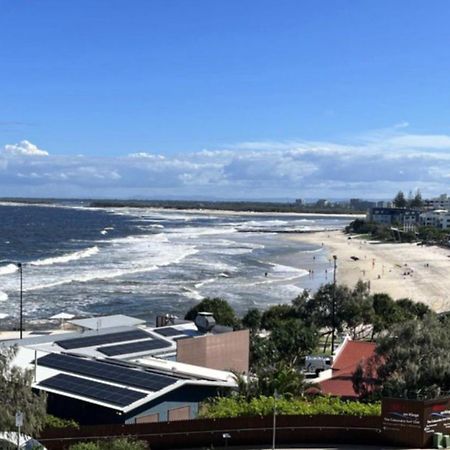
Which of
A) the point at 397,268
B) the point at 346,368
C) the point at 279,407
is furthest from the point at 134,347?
the point at 397,268

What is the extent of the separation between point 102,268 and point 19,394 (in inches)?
2520

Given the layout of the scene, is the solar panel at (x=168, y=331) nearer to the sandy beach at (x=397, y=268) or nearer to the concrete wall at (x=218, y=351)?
the concrete wall at (x=218, y=351)

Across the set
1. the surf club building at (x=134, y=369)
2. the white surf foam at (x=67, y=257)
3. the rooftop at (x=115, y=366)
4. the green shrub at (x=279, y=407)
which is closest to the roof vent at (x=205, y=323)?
the surf club building at (x=134, y=369)

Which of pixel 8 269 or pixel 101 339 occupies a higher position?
pixel 101 339

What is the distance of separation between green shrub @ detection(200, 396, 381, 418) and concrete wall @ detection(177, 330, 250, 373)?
11.9ft

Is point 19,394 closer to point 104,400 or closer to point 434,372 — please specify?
point 104,400

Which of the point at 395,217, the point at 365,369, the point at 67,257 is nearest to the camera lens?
the point at 365,369

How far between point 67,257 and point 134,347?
6721 centimetres

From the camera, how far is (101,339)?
79.6 ft

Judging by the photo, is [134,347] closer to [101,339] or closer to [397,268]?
[101,339]

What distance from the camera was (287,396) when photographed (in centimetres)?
1964

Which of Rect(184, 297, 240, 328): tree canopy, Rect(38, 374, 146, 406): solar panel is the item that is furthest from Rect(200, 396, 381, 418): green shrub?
Rect(184, 297, 240, 328): tree canopy

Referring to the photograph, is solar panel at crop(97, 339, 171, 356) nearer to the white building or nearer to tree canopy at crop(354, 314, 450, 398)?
tree canopy at crop(354, 314, 450, 398)

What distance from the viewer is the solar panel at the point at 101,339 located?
77.0 feet
